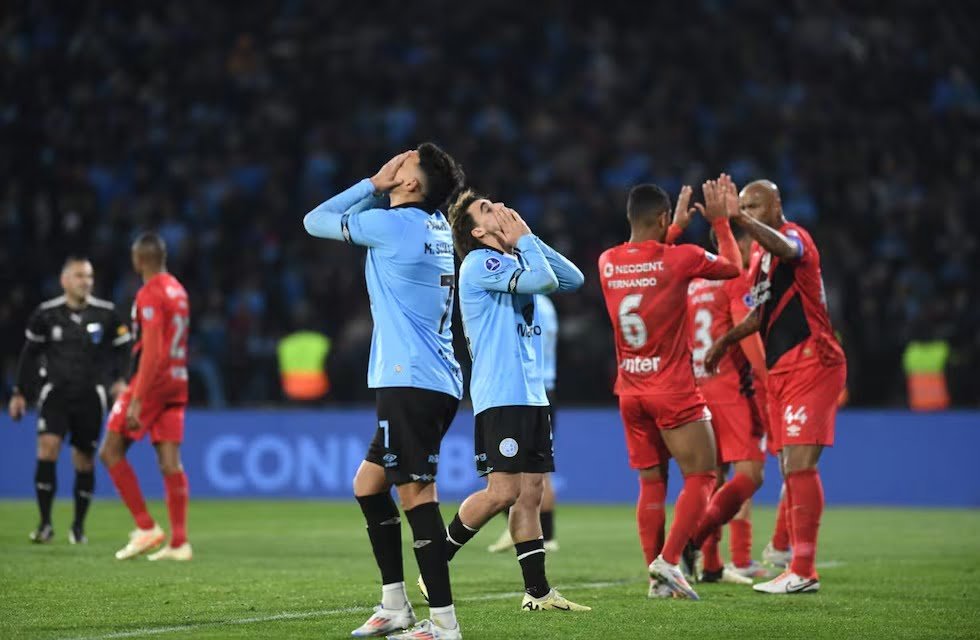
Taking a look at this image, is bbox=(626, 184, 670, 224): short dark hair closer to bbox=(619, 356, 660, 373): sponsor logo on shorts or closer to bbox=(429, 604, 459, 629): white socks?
bbox=(619, 356, 660, 373): sponsor logo on shorts

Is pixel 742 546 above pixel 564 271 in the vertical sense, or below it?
below

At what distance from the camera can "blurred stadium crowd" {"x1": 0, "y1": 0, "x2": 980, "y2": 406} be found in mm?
21203

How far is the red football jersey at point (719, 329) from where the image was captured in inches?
389

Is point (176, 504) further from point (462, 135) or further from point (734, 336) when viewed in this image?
point (462, 135)

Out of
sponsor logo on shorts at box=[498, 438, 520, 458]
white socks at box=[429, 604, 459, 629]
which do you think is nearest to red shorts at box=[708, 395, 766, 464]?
sponsor logo on shorts at box=[498, 438, 520, 458]

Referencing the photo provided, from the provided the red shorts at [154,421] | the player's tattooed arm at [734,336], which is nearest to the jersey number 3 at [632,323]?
the player's tattooed arm at [734,336]

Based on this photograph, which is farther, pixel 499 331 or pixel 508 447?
pixel 499 331

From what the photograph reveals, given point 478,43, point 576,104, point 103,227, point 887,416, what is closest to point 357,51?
point 478,43

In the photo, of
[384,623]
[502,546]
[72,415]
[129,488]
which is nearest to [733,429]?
[502,546]

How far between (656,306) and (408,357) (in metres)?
2.18

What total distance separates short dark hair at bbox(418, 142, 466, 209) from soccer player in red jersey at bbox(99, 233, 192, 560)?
4628mm

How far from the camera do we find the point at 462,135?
80.4 feet

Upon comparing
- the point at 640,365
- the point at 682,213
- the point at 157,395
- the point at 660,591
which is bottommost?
the point at 660,591

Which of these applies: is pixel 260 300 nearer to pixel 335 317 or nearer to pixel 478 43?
pixel 335 317
